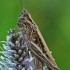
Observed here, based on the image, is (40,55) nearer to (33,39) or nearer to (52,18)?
(33,39)

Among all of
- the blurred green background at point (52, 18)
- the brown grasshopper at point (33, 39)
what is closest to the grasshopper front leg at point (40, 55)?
the brown grasshopper at point (33, 39)

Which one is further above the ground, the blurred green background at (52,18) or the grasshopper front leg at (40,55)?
the blurred green background at (52,18)

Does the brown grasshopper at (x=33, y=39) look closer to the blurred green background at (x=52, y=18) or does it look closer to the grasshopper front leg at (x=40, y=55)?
the grasshopper front leg at (x=40, y=55)

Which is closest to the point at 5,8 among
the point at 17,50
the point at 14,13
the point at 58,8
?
the point at 14,13

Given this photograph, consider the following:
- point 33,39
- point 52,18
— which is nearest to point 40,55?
point 33,39

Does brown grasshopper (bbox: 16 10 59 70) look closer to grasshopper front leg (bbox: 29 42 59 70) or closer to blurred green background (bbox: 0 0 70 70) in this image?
grasshopper front leg (bbox: 29 42 59 70)

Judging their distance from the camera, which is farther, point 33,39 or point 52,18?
point 52,18

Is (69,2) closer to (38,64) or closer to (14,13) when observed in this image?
(14,13)
